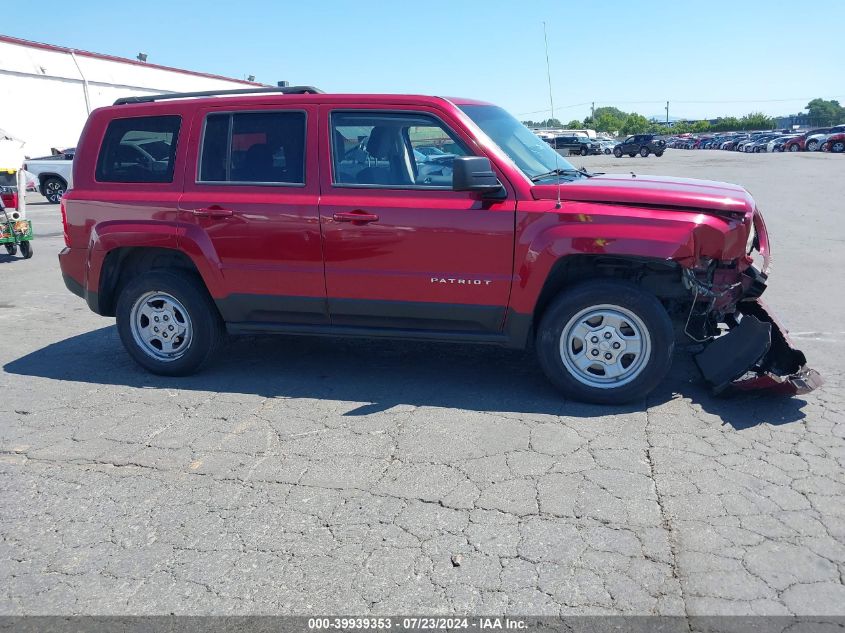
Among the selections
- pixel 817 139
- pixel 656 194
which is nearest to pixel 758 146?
pixel 817 139

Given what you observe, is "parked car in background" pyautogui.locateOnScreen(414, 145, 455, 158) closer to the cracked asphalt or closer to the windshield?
the windshield

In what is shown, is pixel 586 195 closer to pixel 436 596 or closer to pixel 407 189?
pixel 407 189

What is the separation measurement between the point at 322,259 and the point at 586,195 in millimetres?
1834

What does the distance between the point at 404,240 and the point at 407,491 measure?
181 centimetres

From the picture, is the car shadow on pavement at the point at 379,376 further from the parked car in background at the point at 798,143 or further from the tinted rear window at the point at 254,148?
the parked car in background at the point at 798,143

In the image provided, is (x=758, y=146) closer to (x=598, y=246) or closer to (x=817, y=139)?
(x=817, y=139)

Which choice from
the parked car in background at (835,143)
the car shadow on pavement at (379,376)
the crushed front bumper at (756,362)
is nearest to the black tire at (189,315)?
the car shadow on pavement at (379,376)

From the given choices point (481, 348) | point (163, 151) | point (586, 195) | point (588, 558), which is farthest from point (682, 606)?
point (163, 151)

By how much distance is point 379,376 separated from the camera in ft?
18.4

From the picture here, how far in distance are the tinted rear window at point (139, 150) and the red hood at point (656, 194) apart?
273 cm

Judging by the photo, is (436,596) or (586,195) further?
(586,195)

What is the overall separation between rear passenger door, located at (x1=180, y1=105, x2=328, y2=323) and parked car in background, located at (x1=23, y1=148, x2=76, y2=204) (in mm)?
18371

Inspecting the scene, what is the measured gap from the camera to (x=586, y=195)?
186 inches

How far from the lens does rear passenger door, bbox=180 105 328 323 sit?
16.9ft
